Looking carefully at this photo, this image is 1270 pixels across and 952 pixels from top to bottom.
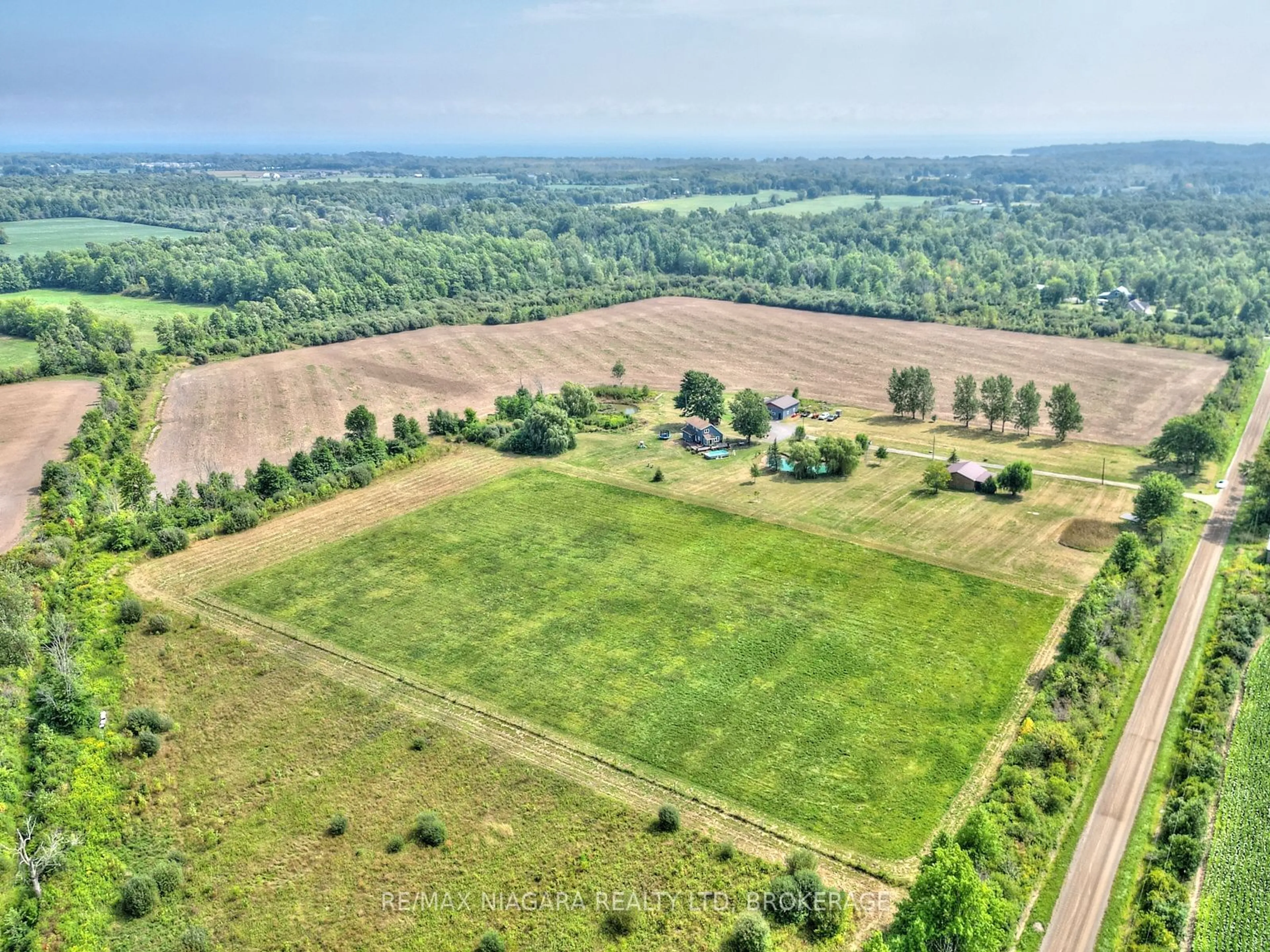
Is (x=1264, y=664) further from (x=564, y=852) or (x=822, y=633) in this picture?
(x=564, y=852)

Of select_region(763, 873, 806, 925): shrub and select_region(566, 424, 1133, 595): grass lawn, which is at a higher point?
select_region(566, 424, 1133, 595): grass lawn

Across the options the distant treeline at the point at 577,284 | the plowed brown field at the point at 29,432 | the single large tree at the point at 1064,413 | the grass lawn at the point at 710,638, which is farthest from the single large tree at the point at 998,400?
the plowed brown field at the point at 29,432

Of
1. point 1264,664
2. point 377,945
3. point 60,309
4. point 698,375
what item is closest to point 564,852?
point 377,945

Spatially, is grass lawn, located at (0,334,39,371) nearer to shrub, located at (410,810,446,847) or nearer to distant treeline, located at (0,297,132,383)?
distant treeline, located at (0,297,132,383)

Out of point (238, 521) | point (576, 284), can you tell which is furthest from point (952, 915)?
point (576, 284)

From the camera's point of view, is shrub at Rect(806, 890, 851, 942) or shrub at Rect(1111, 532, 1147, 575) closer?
shrub at Rect(806, 890, 851, 942)

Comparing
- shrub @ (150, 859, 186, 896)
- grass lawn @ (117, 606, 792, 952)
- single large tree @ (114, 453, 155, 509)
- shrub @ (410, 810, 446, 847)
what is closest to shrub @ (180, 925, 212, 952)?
grass lawn @ (117, 606, 792, 952)

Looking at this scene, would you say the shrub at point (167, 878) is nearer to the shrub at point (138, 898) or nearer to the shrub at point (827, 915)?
the shrub at point (138, 898)
